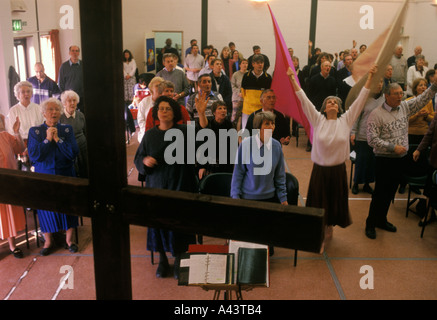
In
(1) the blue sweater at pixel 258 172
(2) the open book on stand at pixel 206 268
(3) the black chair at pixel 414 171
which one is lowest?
(3) the black chair at pixel 414 171

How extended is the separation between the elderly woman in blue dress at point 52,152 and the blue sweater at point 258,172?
1.84 metres

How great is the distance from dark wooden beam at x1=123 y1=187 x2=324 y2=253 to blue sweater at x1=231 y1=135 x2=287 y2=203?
284cm

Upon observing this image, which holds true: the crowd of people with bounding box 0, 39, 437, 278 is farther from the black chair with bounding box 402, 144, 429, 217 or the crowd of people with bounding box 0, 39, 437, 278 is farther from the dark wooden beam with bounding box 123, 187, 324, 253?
the dark wooden beam with bounding box 123, 187, 324, 253

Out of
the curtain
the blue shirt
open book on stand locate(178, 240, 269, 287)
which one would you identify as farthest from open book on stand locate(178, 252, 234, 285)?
the curtain

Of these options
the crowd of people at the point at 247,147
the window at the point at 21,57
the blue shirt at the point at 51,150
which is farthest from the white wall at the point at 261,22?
the blue shirt at the point at 51,150

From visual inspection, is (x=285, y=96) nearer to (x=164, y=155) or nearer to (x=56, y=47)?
A: (x=164, y=155)

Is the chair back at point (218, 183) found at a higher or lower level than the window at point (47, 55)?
lower

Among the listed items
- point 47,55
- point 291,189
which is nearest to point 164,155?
point 291,189

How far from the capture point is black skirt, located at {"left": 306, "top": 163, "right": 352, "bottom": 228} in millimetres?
4785

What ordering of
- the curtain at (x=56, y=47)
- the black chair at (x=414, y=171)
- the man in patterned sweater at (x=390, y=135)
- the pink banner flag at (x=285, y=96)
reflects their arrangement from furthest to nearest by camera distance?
the curtain at (x=56, y=47), the black chair at (x=414, y=171), the man in patterned sweater at (x=390, y=135), the pink banner flag at (x=285, y=96)

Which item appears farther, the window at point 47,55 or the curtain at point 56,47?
the curtain at point 56,47

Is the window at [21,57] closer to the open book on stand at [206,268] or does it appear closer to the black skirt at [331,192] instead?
the black skirt at [331,192]

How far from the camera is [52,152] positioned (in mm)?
4812

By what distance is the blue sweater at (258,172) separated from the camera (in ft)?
14.0
